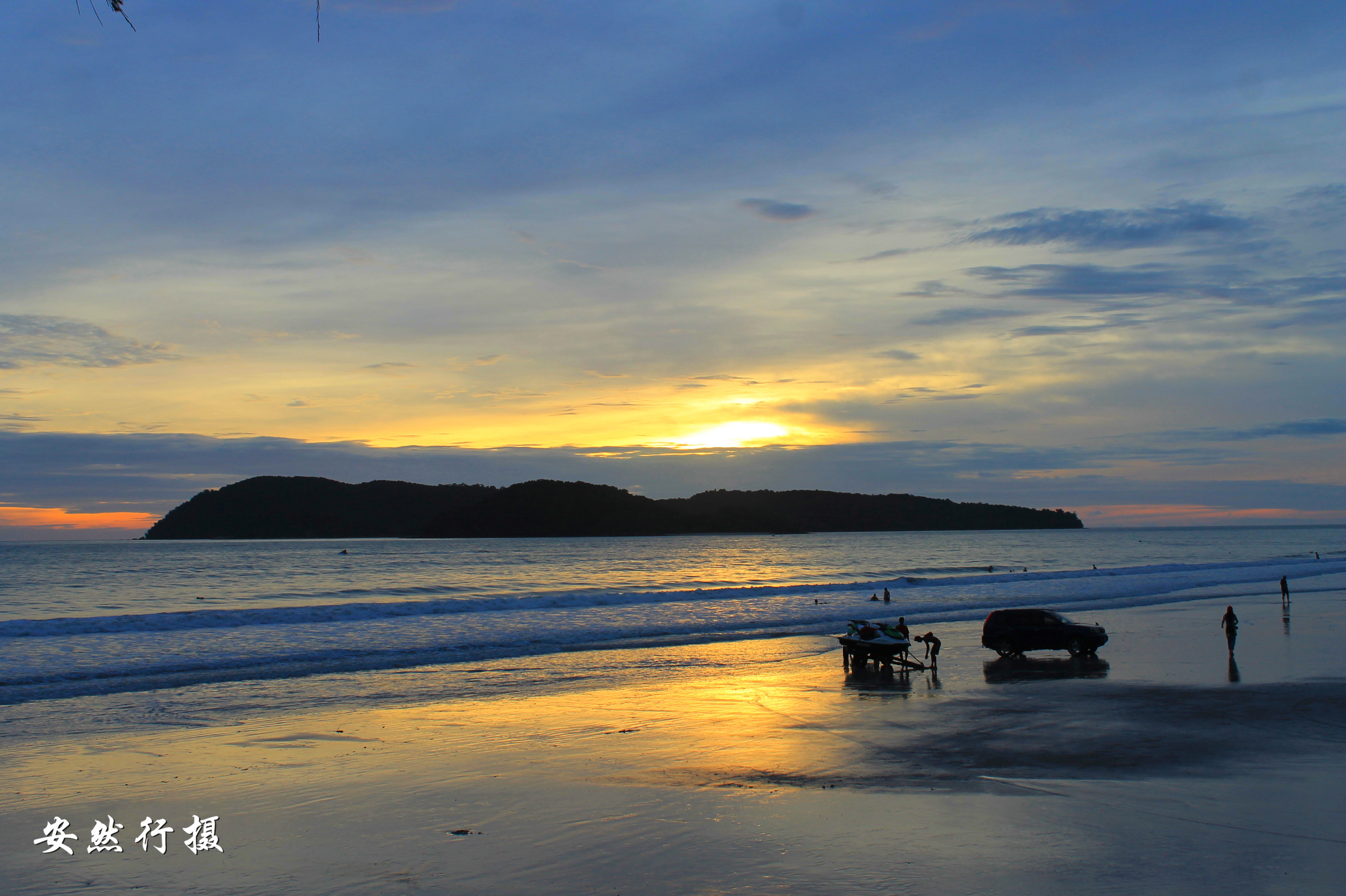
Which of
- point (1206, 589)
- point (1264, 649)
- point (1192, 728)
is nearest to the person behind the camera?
point (1192, 728)

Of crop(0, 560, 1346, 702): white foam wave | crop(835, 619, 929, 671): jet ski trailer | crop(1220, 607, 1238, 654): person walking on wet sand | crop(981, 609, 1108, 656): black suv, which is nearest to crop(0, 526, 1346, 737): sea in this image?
crop(0, 560, 1346, 702): white foam wave

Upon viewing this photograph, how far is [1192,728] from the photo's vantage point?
17.0 meters

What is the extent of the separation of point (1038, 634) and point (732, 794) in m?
19.9

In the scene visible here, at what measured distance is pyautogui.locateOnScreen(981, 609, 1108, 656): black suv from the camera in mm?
29047

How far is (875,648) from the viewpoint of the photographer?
26.4 meters

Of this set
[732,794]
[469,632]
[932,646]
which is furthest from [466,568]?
[732,794]

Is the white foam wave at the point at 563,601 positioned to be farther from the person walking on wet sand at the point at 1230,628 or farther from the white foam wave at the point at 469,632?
the person walking on wet sand at the point at 1230,628

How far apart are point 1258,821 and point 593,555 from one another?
424ft

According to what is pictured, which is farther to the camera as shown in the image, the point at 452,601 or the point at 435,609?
the point at 452,601

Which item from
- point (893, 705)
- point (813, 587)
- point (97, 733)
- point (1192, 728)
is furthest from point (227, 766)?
point (813, 587)

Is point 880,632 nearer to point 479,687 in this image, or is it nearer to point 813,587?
point 479,687

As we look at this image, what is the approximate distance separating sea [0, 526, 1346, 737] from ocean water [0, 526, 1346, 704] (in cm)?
25

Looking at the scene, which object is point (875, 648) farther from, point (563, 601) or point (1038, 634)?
point (563, 601)

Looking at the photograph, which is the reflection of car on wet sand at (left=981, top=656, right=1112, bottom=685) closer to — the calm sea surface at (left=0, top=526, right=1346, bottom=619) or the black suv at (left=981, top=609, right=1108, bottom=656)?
the black suv at (left=981, top=609, right=1108, bottom=656)
